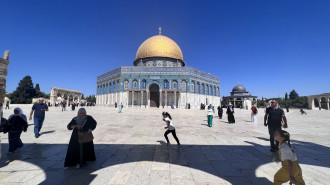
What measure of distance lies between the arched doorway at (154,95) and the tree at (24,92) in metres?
40.4

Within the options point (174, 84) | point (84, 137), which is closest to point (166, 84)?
point (174, 84)

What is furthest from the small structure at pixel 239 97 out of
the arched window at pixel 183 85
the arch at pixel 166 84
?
the arch at pixel 166 84

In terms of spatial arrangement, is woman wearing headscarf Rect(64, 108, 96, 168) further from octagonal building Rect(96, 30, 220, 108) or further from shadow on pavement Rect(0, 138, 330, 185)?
octagonal building Rect(96, 30, 220, 108)

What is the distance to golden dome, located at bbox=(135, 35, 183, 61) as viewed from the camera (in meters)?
34.8

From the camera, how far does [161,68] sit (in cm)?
3184

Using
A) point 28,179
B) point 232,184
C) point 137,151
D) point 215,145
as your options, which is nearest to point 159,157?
point 137,151

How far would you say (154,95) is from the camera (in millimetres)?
32125

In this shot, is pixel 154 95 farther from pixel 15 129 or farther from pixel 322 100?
pixel 322 100

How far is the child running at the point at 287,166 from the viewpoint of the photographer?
6.34 ft

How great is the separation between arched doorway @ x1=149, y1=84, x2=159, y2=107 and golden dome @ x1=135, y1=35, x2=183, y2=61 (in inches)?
315

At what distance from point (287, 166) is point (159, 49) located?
1374 inches

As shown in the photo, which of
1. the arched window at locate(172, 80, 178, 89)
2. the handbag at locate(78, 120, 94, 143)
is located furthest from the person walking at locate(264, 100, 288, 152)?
the arched window at locate(172, 80, 178, 89)

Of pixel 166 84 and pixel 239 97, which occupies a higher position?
pixel 166 84

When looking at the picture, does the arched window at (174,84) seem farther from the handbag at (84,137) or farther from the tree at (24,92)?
the tree at (24,92)
